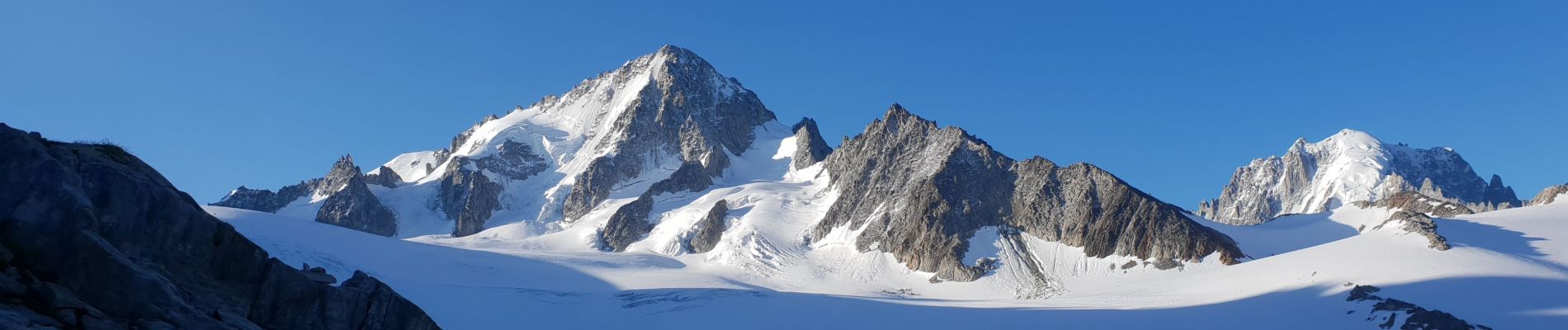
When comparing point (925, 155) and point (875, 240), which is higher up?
point (925, 155)

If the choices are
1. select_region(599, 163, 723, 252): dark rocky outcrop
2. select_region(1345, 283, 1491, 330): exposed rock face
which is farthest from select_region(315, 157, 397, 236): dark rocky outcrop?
select_region(1345, 283, 1491, 330): exposed rock face

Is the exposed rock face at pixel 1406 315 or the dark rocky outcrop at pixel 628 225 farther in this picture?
the dark rocky outcrop at pixel 628 225

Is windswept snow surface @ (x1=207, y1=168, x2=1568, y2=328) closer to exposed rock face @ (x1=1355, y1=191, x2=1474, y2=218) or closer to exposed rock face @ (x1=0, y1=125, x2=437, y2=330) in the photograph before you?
exposed rock face @ (x1=1355, y1=191, x2=1474, y2=218)

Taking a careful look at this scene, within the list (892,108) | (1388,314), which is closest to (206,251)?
(1388,314)

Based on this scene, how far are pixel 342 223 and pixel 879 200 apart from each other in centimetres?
9608

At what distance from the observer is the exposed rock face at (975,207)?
5344 inches

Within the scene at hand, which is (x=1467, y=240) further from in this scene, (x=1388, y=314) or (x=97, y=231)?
(x=97, y=231)

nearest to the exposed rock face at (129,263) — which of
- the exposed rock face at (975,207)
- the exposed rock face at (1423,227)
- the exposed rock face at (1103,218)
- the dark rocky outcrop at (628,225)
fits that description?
the exposed rock face at (975,207)

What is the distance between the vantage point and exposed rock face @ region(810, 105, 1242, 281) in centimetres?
13575

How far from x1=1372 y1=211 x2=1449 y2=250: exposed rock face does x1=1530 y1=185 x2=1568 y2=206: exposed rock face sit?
28.3 metres

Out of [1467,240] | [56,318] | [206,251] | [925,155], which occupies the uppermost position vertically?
[925,155]

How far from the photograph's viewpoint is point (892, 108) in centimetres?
19438

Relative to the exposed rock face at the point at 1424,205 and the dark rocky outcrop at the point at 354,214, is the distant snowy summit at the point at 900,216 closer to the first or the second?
the dark rocky outcrop at the point at 354,214

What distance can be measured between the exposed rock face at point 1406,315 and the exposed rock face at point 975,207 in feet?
106
